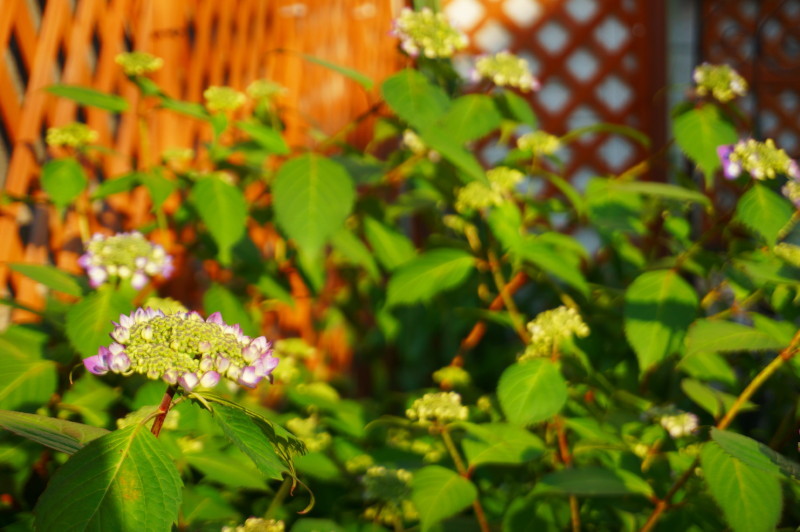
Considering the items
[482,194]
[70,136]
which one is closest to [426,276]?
[482,194]

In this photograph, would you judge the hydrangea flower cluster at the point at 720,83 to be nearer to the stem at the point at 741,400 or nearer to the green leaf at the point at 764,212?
the green leaf at the point at 764,212

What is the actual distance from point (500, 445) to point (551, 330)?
0.18 m

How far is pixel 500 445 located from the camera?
43.1 inches

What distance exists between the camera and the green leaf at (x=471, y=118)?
145 centimetres

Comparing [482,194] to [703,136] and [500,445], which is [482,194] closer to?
[703,136]

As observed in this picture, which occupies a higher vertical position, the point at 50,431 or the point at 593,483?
the point at 50,431

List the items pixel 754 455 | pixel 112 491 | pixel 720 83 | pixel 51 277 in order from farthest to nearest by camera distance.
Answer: pixel 720 83 < pixel 51 277 < pixel 754 455 < pixel 112 491

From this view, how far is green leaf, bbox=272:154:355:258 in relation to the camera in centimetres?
125

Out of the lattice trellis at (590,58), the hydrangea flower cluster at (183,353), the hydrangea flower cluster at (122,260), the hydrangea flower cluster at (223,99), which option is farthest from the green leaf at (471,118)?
the lattice trellis at (590,58)

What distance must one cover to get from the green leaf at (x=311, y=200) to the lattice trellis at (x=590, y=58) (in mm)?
2639

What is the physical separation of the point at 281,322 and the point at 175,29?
841mm

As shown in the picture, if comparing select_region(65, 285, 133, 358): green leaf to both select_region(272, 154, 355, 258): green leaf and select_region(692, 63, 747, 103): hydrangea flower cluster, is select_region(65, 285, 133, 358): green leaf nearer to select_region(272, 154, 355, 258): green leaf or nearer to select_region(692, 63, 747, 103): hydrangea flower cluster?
select_region(272, 154, 355, 258): green leaf

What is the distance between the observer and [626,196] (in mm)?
1682

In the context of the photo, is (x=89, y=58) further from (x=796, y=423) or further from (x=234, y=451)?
(x=796, y=423)
